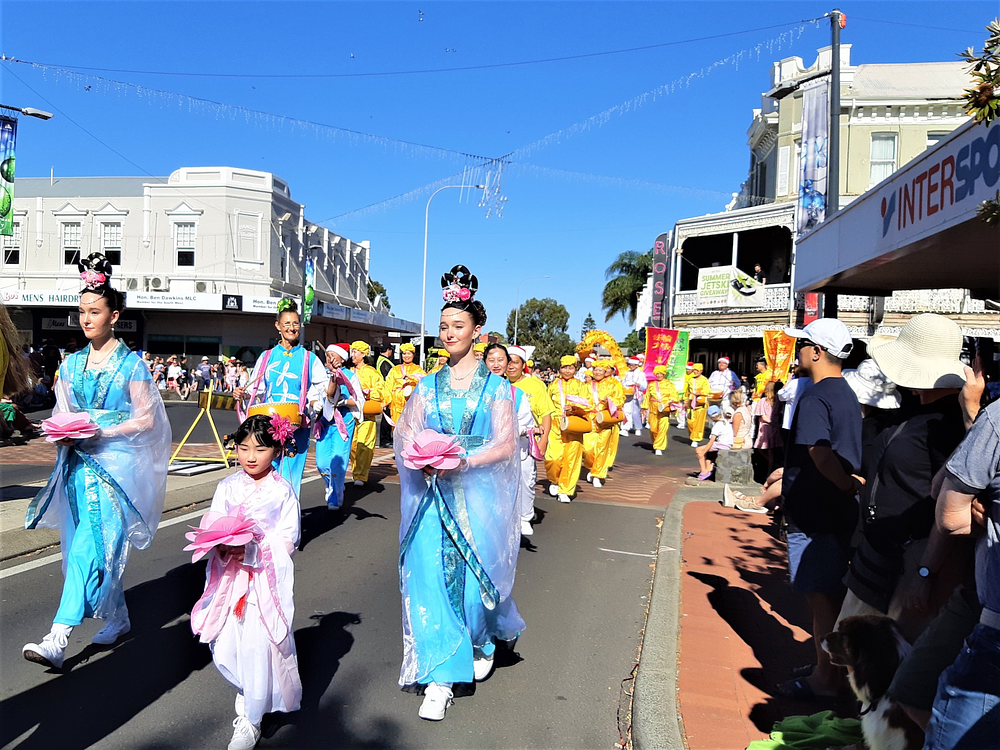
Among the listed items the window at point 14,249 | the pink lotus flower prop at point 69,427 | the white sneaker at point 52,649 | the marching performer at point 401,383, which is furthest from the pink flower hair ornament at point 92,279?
the window at point 14,249

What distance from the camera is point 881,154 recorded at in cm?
2525

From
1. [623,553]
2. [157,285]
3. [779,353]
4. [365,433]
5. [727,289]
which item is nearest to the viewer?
[623,553]

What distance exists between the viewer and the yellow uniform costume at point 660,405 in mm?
15742

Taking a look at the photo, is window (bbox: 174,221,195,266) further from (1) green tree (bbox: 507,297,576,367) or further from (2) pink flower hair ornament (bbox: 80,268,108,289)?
(1) green tree (bbox: 507,297,576,367)

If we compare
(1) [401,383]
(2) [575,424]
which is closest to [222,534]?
(2) [575,424]

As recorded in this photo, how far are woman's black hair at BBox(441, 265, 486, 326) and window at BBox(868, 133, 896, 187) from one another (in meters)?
24.7

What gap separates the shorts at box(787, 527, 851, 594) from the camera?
385 cm

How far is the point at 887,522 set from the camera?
10.7 ft

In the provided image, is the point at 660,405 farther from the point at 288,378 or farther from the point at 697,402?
the point at 288,378

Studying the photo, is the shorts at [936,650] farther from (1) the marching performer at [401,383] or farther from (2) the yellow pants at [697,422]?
(2) the yellow pants at [697,422]

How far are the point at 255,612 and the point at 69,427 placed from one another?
170 cm

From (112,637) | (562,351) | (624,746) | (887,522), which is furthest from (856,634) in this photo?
(562,351)

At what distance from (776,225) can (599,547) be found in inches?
869

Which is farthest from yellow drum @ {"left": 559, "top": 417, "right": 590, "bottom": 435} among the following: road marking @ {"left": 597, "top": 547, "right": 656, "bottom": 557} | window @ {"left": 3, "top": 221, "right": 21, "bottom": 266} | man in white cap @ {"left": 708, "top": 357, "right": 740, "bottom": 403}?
window @ {"left": 3, "top": 221, "right": 21, "bottom": 266}
